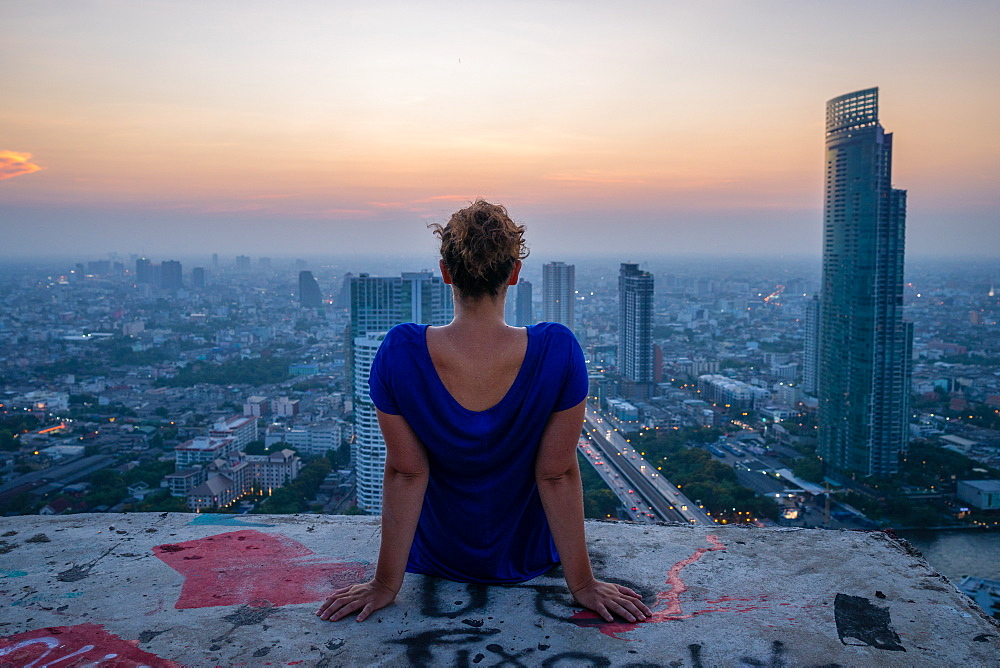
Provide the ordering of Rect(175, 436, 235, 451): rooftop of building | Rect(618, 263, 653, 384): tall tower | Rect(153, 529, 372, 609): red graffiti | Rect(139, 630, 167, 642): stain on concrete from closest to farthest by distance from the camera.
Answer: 1. Rect(139, 630, 167, 642): stain on concrete
2. Rect(153, 529, 372, 609): red graffiti
3. Rect(175, 436, 235, 451): rooftop of building
4. Rect(618, 263, 653, 384): tall tower

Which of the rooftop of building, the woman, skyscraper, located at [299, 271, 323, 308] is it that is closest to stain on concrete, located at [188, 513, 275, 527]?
the woman

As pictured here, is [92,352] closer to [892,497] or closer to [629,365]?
[629,365]

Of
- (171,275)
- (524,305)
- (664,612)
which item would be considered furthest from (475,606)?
(171,275)

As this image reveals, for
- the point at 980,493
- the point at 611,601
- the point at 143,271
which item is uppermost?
the point at 143,271

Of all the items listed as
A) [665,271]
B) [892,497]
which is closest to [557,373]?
[892,497]

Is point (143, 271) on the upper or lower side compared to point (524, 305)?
upper

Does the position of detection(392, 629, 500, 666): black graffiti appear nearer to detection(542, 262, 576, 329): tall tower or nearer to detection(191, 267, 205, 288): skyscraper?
detection(542, 262, 576, 329): tall tower

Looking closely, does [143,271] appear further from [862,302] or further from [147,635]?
[147,635]
